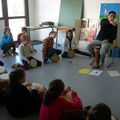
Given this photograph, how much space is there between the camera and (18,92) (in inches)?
95.7

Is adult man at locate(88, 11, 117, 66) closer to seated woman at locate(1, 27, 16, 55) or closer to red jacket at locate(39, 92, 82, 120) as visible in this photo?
seated woman at locate(1, 27, 16, 55)

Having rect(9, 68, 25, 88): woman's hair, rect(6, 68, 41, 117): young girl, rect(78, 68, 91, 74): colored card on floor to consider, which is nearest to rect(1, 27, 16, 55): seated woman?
rect(78, 68, 91, 74): colored card on floor

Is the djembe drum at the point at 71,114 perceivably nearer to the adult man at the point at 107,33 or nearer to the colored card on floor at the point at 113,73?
the colored card on floor at the point at 113,73

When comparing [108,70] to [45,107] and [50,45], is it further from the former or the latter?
[45,107]

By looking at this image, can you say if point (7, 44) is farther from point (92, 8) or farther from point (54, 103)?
point (54, 103)

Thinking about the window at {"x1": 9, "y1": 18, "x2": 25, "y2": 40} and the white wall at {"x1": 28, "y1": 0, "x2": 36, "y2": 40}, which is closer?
the window at {"x1": 9, "y1": 18, "x2": 25, "y2": 40}

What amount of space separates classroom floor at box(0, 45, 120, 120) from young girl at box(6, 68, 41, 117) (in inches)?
4.0

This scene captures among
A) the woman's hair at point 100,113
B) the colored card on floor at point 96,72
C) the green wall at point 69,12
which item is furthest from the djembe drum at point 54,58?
the woman's hair at point 100,113

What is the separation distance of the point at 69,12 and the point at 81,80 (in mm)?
3162

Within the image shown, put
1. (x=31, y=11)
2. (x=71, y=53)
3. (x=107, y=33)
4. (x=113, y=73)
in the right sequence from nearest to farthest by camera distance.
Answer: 1. (x=113, y=73)
2. (x=107, y=33)
3. (x=71, y=53)
4. (x=31, y=11)

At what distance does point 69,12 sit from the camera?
637 cm

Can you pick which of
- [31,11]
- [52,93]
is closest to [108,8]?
[31,11]

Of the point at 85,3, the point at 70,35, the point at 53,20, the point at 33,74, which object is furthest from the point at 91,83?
the point at 53,20

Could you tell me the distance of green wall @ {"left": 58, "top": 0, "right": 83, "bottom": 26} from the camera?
20.2 ft
